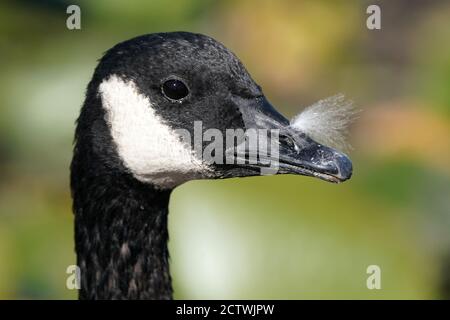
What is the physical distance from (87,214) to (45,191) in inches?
125

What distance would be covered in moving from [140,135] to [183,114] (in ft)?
0.71

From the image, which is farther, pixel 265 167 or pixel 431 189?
pixel 431 189

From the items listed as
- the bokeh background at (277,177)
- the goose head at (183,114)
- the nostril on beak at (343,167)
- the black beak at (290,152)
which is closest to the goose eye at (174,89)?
the goose head at (183,114)

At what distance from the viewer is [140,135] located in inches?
157

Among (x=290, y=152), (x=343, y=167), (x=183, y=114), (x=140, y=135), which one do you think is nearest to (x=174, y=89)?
(x=183, y=114)

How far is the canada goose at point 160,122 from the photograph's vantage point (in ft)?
12.9

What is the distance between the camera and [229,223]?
6.32 m

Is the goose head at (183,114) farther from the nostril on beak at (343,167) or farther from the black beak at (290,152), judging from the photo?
the nostril on beak at (343,167)

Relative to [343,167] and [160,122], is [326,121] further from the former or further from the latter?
[160,122]

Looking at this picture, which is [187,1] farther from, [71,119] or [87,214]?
[87,214]

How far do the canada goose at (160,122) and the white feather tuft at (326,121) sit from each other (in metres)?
0.08
